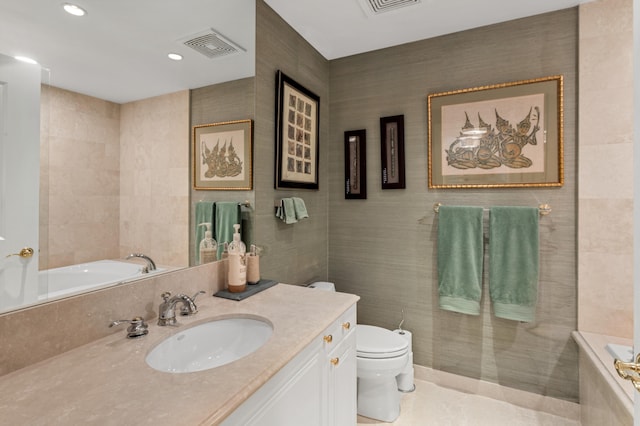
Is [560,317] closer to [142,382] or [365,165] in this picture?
[365,165]

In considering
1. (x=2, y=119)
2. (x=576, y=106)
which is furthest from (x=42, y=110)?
(x=576, y=106)

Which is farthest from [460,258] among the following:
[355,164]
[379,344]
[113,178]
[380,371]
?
[113,178]

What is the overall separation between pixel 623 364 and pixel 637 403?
0.13m

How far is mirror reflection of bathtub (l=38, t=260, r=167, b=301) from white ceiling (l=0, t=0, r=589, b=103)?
0.56m

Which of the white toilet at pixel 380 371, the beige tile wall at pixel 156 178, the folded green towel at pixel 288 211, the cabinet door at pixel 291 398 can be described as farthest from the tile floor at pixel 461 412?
the beige tile wall at pixel 156 178

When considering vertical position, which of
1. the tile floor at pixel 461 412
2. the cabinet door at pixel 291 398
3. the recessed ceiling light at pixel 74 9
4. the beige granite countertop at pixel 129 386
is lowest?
the tile floor at pixel 461 412

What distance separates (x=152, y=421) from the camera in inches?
24.2

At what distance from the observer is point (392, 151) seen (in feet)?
7.45

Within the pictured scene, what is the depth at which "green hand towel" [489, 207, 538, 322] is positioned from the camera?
6.09 ft

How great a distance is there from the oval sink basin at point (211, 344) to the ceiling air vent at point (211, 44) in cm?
118

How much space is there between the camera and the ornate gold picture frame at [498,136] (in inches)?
72.7

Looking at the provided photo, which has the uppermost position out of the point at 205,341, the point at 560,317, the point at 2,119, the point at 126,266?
the point at 2,119

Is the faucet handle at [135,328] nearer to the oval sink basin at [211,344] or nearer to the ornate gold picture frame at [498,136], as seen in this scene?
the oval sink basin at [211,344]

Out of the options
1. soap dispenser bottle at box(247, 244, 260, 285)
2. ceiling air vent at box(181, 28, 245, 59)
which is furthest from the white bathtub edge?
ceiling air vent at box(181, 28, 245, 59)
